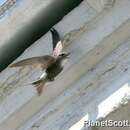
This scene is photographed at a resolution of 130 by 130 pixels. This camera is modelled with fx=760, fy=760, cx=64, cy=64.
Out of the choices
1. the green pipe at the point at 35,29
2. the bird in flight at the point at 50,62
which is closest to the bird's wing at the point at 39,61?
the bird in flight at the point at 50,62

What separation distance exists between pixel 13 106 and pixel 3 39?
0.71ft

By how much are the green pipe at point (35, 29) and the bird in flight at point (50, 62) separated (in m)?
0.07

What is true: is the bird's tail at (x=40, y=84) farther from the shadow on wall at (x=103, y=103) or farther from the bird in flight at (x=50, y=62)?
the shadow on wall at (x=103, y=103)

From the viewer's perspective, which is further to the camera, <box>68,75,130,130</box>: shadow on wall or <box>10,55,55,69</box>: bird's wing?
<box>10,55,55,69</box>: bird's wing

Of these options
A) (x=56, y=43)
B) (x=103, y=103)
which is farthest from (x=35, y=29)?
(x=103, y=103)

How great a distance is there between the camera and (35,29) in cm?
239

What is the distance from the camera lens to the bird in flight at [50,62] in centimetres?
224

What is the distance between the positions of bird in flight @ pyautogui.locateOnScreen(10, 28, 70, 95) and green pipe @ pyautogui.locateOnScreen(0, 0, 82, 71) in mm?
73

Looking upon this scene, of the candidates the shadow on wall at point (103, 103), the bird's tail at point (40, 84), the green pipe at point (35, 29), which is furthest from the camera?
the green pipe at point (35, 29)

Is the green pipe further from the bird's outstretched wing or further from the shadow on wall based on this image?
the shadow on wall

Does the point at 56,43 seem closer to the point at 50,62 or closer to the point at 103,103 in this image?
the point at 50,62

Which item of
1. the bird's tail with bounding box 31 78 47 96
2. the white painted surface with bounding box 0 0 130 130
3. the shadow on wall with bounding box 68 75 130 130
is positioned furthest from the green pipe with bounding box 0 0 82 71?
the shadow on wall with bounding box 68 75 130 130

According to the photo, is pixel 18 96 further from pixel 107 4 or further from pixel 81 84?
pixel 107 4

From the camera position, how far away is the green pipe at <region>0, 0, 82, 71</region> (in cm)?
236
